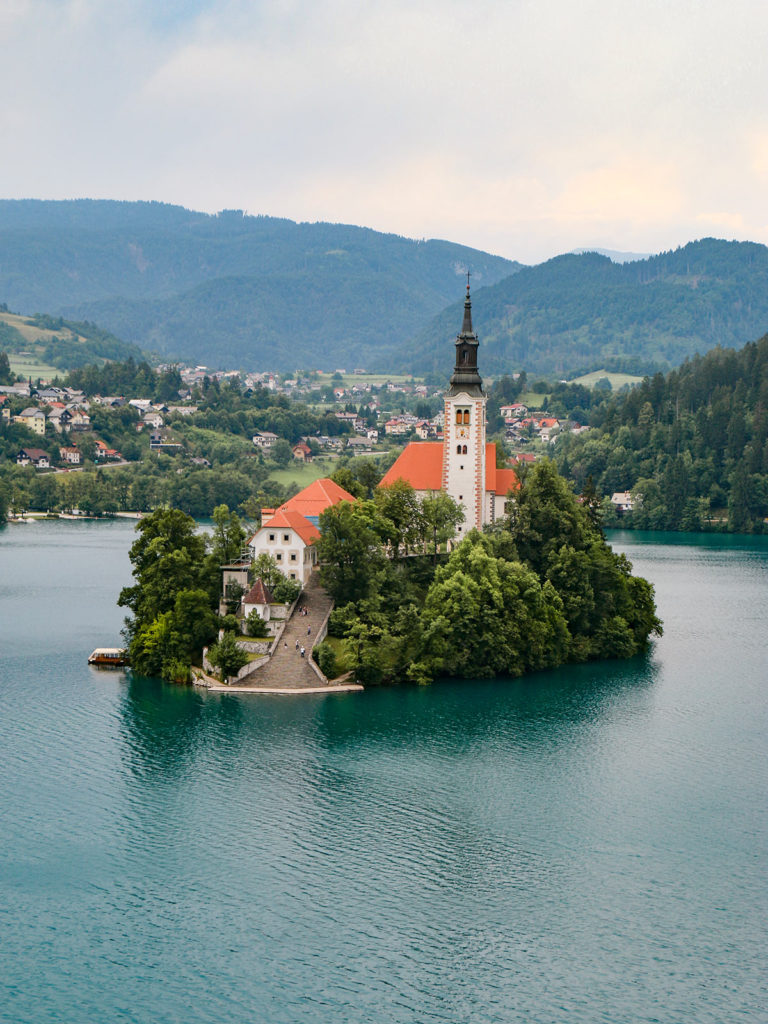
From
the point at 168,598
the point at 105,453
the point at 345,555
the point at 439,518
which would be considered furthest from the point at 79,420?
the point at 345,555

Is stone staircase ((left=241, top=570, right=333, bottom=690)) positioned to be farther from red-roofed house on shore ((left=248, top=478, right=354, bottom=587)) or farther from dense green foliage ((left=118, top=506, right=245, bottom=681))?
dense green foliage ((left=118, top=506, right=245, bottom=681))

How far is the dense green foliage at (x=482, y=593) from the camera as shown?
56781mm

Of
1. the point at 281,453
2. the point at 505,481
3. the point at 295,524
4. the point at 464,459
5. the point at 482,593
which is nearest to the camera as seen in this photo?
the point at 482,593

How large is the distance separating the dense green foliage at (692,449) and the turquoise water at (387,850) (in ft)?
236

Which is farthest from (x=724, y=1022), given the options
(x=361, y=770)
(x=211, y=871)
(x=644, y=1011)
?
(x=361, y=770)

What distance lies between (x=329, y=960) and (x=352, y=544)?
92.6 ft

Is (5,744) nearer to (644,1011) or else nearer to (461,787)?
(461,787)

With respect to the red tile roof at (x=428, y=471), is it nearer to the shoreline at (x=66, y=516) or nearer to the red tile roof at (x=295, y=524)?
the red tile roof at (x=295, y=524)

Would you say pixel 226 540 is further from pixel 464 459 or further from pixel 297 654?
pixel 464 459

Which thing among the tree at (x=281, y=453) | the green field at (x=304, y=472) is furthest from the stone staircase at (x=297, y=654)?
the tree at (x=281, y=453)

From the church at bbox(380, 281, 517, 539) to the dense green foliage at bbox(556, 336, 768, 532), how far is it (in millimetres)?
63447

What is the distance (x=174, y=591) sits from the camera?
191 ft

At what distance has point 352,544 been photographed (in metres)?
58.7

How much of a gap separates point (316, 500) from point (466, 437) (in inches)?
405
